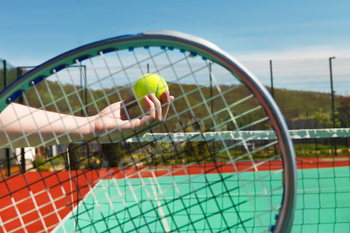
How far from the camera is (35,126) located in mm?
1210

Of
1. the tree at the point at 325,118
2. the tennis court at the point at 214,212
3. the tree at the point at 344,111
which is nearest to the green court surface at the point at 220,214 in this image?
the tennis court at the point at 214,212

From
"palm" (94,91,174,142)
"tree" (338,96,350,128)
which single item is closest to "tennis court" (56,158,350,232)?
"palm" (94,91,174,142)

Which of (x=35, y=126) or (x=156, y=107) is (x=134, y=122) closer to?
(x=156, y=107)

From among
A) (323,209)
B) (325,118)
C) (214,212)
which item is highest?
(214,212)

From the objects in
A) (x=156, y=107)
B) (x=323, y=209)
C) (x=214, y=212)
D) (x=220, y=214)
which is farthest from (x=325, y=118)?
(x=156, y=107)

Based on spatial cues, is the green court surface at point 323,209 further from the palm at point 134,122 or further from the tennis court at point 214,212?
the palm at point 134,122

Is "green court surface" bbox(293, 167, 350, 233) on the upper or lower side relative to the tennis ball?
lower

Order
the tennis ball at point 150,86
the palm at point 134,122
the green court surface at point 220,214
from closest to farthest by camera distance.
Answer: the palm at point 134,122
the tennis ball at point 150,86
the green court surface at point 220,214

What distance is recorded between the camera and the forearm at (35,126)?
3.89 feet

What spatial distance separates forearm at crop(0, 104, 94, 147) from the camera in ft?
3.89

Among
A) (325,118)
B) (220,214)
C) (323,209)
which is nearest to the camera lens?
(220,214)

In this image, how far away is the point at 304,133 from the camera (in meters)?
3.33

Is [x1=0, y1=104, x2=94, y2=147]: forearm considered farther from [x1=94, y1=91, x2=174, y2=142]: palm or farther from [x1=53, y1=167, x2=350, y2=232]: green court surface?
[x1=53, y1=167, x2=350, y2=232]: green court surface

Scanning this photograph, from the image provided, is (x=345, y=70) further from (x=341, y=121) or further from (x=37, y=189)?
(x=37, y=189)
